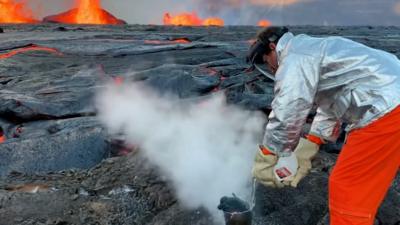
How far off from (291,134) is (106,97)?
3.95m

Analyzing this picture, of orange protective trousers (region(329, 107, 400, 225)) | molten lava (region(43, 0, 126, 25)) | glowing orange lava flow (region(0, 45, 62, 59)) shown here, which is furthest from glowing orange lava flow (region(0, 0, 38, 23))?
orange protective trousers (region(329, 107, 400, 225))

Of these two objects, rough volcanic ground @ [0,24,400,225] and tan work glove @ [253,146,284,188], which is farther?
rough volcanic ground @ [0,24,400,225]

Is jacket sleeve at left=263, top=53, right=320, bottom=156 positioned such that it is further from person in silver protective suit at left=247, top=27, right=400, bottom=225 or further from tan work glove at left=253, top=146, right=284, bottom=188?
tan work glove at left=253, top=146, right=284, bottom=188

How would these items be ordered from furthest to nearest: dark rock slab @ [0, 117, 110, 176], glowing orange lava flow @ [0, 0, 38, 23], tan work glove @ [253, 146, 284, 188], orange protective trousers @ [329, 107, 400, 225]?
glowing orange lava flow @ [0, 0, 38, 23], dark rock slab @ [0, 117, 110, 176], tan work glove @ [253, 146, 284, 188], orange protective trousers @ [329, 107, 400, 225]

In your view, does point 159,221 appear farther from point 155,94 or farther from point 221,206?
point 155,94

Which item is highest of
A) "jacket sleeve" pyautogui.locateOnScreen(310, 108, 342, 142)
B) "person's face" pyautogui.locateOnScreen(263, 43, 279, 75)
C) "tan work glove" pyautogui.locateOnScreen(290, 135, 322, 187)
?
"person's face" pyautogui.locateOnScreen(263, 43, 279, 75)

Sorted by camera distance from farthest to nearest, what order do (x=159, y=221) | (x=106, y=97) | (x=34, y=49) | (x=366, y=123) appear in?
(x=34, y=49), (x=106, y=97), (x=159, y=221), (x=366, y=123)

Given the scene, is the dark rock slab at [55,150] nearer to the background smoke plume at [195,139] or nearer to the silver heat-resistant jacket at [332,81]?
the background smoke plume at [195,139]

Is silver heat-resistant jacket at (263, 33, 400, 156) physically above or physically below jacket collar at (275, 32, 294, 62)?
below

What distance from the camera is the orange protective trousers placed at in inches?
94.1

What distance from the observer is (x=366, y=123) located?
2.46 meters

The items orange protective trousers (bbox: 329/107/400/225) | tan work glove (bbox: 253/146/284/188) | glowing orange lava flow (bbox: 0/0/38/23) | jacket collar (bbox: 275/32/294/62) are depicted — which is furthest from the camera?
glowing orange lava flow (bbox: 0/0/38/23)

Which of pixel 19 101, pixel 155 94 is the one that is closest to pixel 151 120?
pixel 155 94

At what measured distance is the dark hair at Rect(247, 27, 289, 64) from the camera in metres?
2.71
